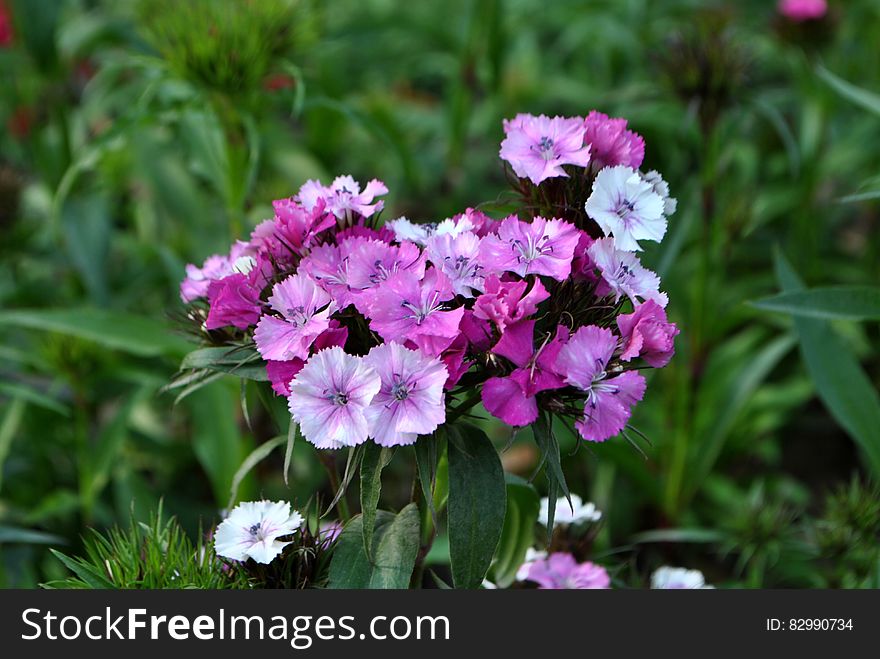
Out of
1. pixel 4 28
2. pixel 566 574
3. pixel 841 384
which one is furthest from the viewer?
pixel 4 28

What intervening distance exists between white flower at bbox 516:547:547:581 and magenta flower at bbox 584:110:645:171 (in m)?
0.45

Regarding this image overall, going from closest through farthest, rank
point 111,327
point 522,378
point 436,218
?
point 522,378
point 111,327
point 436,218

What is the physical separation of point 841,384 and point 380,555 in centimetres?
86

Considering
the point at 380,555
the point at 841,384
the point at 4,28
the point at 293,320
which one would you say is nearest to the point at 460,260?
the point at 293,320

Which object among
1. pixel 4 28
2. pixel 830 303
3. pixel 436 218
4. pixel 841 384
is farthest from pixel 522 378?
pixel 4 28

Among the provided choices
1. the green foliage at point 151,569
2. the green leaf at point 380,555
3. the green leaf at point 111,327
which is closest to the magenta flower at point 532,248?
the green leaf at point 380,555

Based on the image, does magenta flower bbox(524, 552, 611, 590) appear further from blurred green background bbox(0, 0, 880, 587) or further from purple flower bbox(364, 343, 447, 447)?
purple flower bbox(364, 343, 447, 447)

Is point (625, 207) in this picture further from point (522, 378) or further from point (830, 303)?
point (830, 303)

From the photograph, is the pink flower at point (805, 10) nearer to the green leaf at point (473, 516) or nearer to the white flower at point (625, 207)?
the white flower at point (625, 207)

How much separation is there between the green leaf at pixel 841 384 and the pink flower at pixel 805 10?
112 cm

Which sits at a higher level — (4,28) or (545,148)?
(4,28)

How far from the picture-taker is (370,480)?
2.58 ft

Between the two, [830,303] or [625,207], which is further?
[830,303]

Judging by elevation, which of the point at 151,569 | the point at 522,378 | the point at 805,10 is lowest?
the point at 151,569
